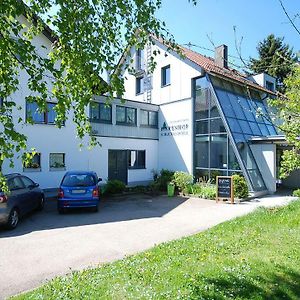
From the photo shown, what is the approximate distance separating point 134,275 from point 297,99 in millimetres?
4020

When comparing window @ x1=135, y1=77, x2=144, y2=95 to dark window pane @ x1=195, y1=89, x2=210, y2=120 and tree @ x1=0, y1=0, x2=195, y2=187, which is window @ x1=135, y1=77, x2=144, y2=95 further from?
tree @ x1=0, y1=0, x2=195, y2=187

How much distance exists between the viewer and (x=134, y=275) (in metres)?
4.94

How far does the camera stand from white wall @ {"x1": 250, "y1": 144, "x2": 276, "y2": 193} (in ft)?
57.1

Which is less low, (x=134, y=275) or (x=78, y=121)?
(x=78, y=121)

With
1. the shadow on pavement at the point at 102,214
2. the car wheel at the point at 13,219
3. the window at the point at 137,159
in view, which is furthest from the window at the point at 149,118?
the car wheel at the point at 13,219

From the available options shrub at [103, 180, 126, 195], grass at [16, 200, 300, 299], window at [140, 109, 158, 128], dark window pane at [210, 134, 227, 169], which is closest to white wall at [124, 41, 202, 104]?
window at [140, 109, 158, 128]

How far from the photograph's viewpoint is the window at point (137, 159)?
67.3 ft

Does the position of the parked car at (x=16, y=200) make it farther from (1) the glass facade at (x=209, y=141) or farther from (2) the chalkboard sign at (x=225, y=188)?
(1) the glass facade at (x=209, y=141)

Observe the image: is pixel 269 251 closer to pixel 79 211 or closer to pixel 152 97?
pixel 79 211

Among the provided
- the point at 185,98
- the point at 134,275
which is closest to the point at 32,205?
the point at 134,275

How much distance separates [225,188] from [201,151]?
177 inches

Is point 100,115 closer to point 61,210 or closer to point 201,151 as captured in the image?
point 201,151

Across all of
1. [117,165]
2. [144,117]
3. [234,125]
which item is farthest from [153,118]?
[234,125]

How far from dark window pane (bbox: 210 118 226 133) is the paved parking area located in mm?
5099
